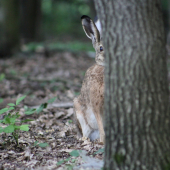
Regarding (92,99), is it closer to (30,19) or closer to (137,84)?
(137,84)

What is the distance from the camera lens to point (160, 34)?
8.59ft

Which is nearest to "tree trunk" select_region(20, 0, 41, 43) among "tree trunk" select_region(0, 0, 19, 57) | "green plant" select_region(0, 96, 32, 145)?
"tree trunk" select_region(0, 0, 19, 57)

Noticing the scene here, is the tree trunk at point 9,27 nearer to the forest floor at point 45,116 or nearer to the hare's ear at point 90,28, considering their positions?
the forest floor at point 45,116

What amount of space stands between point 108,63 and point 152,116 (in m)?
0.65

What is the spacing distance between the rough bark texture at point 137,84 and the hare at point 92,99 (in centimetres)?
140

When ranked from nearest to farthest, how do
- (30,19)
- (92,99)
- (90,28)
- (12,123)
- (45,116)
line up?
(12,123) → (92,99) → (90,28) → (45,116) → (30,19)

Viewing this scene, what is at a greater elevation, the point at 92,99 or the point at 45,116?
the point at 92,99

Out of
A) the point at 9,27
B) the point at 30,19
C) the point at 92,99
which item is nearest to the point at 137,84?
the point at 92,99

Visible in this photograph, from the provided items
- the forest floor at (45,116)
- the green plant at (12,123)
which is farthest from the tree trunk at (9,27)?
the green plant at (12,123)

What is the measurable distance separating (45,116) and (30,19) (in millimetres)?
15448

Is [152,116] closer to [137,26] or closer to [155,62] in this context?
[155,62]

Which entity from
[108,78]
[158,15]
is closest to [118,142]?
[108,78]

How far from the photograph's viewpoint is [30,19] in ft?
65.3

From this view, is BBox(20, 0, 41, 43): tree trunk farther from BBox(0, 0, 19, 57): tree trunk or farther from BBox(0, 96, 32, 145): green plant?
BBox(0, 96, 32, 145): green plant
